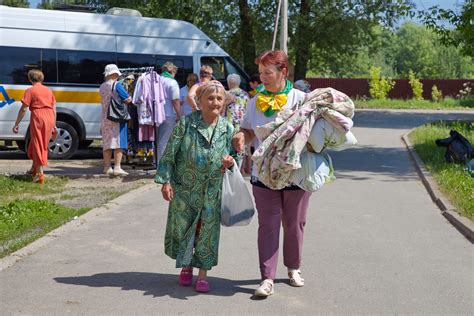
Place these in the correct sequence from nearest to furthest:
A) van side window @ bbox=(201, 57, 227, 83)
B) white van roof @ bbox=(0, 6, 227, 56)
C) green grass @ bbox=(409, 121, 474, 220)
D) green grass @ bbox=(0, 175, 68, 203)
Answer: green grass @ bbox=(409, 121, 474, 220), green grass @ bbox=(0, 175, 68, 203), white van roof @ bbox=(0, 6, 227, 56), van side window @ bbox=(201, 57, 227, 83)

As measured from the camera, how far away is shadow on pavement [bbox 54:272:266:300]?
6.56 meters

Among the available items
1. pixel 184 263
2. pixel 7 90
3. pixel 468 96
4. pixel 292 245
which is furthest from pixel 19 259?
pixel 468 96

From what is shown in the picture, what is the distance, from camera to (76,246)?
8328mm

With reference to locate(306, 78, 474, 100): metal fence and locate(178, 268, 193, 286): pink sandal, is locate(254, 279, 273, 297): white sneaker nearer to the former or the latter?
locate(178, 268, 193, 286): pink sandal

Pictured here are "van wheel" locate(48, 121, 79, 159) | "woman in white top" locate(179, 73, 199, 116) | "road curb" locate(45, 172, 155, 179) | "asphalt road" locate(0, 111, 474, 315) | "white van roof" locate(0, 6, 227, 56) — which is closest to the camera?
"asphalt road" locate(0, 111, 474, 315)

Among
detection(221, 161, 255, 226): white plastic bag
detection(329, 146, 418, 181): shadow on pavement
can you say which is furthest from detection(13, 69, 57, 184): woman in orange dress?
detection(221, 161, 255, 226): white plastic bag

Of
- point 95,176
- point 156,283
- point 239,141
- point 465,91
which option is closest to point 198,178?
point 239,141

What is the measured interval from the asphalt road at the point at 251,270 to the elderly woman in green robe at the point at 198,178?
307 mm

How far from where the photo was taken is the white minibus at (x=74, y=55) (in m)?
17.3

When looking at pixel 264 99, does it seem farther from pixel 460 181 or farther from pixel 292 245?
pixel 460 181

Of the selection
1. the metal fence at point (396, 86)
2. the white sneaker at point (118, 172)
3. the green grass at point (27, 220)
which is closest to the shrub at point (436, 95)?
the metal fence at point (396, 86)

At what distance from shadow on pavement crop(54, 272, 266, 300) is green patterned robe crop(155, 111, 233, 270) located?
212 mm

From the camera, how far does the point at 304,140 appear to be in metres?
6.32

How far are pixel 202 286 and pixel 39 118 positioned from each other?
23.5 ft
